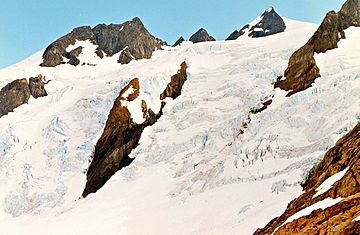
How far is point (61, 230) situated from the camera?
5047 centimetres

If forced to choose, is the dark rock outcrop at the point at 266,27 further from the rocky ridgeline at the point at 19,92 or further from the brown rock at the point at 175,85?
the brown rock at the point at 175,85

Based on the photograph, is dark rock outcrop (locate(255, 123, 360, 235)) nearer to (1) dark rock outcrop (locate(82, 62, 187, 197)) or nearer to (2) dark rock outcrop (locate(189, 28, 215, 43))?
(1) dark rock outcrop (locate(82, 62, 187, 197))

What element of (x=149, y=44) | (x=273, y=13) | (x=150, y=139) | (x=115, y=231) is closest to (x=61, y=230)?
(x=115, y=231)

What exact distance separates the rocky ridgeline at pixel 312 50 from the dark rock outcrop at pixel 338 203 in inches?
1192

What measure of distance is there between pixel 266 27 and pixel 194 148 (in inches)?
3146

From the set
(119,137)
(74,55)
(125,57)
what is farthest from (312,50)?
(74,55)

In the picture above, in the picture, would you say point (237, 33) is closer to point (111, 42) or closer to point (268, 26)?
point (268, 26)

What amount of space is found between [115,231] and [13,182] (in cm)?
2506

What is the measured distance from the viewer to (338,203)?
744 inches

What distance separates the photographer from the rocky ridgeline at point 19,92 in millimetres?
95375

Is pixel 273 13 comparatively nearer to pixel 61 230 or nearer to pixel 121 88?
pixel 121 88

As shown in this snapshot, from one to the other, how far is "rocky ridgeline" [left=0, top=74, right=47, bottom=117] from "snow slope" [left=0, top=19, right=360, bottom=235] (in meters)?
9.53

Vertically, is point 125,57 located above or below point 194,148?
above

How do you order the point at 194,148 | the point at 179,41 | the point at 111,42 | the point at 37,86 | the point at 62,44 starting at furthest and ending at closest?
the point at 179,41 → the point at 111,42 → the point at 62,44 → the point at 37,86 → the point at 194,148
